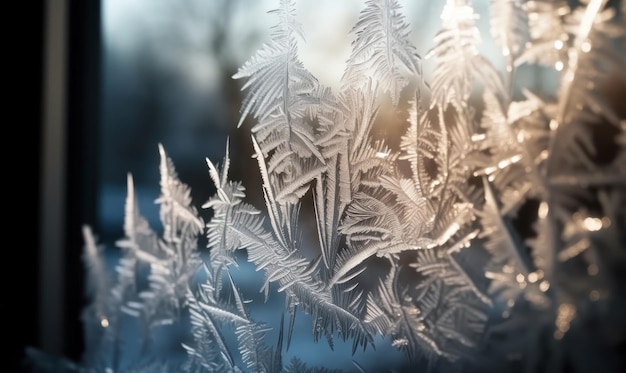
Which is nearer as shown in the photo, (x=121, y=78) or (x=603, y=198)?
(x=603, y=198)

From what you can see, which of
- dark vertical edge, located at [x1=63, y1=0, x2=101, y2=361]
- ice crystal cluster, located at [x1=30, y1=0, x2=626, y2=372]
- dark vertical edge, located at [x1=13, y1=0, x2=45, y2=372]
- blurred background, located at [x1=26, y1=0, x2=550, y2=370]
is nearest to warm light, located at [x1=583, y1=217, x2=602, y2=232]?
ice crystal cluster, located at [x1=30, y1=0, x2=626, y2=372]

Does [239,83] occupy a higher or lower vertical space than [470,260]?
higher

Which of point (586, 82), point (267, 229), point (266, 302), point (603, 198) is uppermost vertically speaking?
point (586, 82)

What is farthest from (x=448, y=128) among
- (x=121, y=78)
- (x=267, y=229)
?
(x=121, y=78)

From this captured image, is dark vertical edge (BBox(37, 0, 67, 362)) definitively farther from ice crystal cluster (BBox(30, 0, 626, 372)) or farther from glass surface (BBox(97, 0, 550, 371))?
ice crystal cluster (BBox(30, 0, 626, 372))

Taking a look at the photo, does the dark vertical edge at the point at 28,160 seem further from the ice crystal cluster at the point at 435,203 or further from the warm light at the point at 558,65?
the warm light at the point at 558,65

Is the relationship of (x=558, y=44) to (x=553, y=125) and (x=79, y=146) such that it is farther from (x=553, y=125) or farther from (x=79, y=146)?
(x=79, y=146)

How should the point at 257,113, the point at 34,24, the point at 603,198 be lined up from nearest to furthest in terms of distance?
the point at 603,198, the point at 257,113, the point at 34,24

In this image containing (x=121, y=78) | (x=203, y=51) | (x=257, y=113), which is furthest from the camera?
(x=121, y=78)

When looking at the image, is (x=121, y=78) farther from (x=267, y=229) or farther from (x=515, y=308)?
(x=515, y=308)
